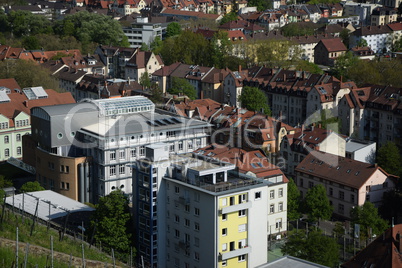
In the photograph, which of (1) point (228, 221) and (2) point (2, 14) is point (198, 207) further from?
(2) point (2, 14)

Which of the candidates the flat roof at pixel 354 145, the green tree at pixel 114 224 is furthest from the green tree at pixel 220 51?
the green tree at pixel 114 224

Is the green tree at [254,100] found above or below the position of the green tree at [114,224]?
above

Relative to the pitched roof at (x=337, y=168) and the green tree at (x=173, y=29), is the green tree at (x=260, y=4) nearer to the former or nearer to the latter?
the green tree at (x=173, y=29)

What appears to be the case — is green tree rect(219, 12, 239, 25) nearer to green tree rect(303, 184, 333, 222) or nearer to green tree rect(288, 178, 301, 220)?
green tree rect(288, 178, 301, 220)

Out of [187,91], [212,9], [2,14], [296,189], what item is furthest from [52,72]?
[212,9]

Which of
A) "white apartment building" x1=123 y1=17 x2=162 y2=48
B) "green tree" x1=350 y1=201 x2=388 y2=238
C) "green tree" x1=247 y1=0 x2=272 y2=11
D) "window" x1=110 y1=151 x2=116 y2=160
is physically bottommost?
"green tree" x1=350 y1=201 x2=388 y2=238

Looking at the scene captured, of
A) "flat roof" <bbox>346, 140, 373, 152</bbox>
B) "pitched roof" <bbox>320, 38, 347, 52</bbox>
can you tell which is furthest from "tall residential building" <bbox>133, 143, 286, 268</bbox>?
"pitched roof" <bbox>320, 38, 347, 52</bbox>

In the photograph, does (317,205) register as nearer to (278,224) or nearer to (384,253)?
(278,224)
